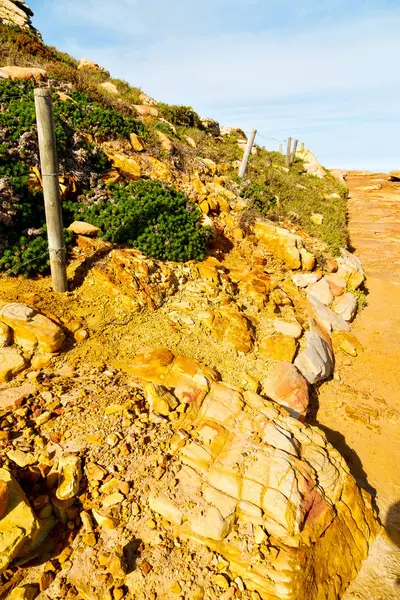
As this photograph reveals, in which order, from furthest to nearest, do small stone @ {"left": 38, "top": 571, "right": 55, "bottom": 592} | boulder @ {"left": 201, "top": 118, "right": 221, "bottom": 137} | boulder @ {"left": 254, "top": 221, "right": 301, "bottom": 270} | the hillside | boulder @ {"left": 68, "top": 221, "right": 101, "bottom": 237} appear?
boulder @ {"left": 201, "top": 118, "right": 221, "bottom": 137}, boulder @ {"left": 254, "top": 221, "right": 301, "bottom": 270}, boulder @ {"left": 68, "top": 221, "right": 101, "bottom": 237}, the hillside, small stone @ {"left": 38, "top": 571, "right": 55, "bottom": 592}

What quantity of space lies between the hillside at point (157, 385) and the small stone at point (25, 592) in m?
A: 0.01

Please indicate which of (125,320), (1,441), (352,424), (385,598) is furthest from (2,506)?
(352,424)

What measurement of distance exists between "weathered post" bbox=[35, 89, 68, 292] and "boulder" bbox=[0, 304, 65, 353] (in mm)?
944

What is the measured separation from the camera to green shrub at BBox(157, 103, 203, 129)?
15.7m

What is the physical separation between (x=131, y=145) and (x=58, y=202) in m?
5.67

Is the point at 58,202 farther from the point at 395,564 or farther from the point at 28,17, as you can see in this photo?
the point at 28,17

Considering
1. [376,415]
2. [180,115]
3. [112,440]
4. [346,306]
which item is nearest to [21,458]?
[112,440]

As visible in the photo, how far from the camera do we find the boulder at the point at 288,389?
5.61 metres

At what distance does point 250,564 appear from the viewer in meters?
3.04

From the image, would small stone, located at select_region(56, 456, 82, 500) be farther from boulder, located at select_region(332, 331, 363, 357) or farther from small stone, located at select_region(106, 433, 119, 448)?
boulder, located at select_region(332, 331, 363, 357)

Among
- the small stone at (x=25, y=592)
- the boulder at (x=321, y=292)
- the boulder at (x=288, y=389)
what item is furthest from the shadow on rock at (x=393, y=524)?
the boulder at (x=321, y=292)

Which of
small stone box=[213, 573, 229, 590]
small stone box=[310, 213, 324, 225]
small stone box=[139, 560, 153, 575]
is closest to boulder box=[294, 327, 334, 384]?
small stone box=[213, 573, 229, 590]

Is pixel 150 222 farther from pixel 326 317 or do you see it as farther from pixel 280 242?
pixel 326 317

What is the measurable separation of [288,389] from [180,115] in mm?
15769
